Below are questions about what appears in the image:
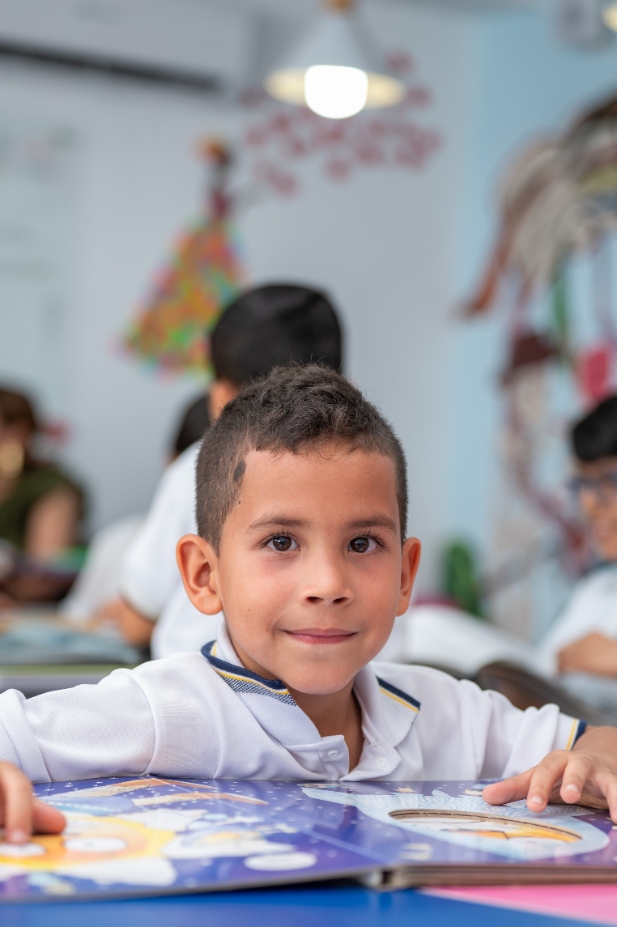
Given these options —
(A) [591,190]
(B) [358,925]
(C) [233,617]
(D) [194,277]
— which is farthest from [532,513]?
(B) [358,925]

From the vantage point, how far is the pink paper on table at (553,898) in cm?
60

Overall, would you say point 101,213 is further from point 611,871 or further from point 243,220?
point 611,871

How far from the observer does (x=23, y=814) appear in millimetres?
673

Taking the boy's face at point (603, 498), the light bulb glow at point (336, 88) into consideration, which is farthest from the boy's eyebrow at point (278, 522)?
the light bulb glow at point (336, 88)

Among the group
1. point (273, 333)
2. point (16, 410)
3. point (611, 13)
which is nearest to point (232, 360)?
point (273, 333)

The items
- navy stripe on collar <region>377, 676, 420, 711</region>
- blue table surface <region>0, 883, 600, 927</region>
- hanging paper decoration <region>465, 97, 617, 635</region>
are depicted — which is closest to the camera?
blue table surface <region>0, 883, 600, 927</region>

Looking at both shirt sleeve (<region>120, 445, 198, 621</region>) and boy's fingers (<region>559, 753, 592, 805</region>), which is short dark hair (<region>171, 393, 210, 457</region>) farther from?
boy's fingers (<region>559, 753, 592, 805</region>)

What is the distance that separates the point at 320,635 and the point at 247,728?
95 millimetres

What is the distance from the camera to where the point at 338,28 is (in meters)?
2.98

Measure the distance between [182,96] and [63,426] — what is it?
1.35m

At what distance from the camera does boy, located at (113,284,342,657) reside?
5.83 feet

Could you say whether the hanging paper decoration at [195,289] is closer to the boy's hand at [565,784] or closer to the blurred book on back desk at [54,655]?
the blurred book on back desk at [54,655]

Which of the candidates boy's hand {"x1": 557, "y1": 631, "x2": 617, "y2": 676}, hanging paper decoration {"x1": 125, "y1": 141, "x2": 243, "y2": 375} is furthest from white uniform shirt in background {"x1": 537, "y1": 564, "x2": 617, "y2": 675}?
hanging paper decoration {"x1": 125, "y1": 141, "x2": 243, "y2": 375}

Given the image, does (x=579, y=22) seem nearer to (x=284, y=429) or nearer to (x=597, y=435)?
(x=597, y=435)
